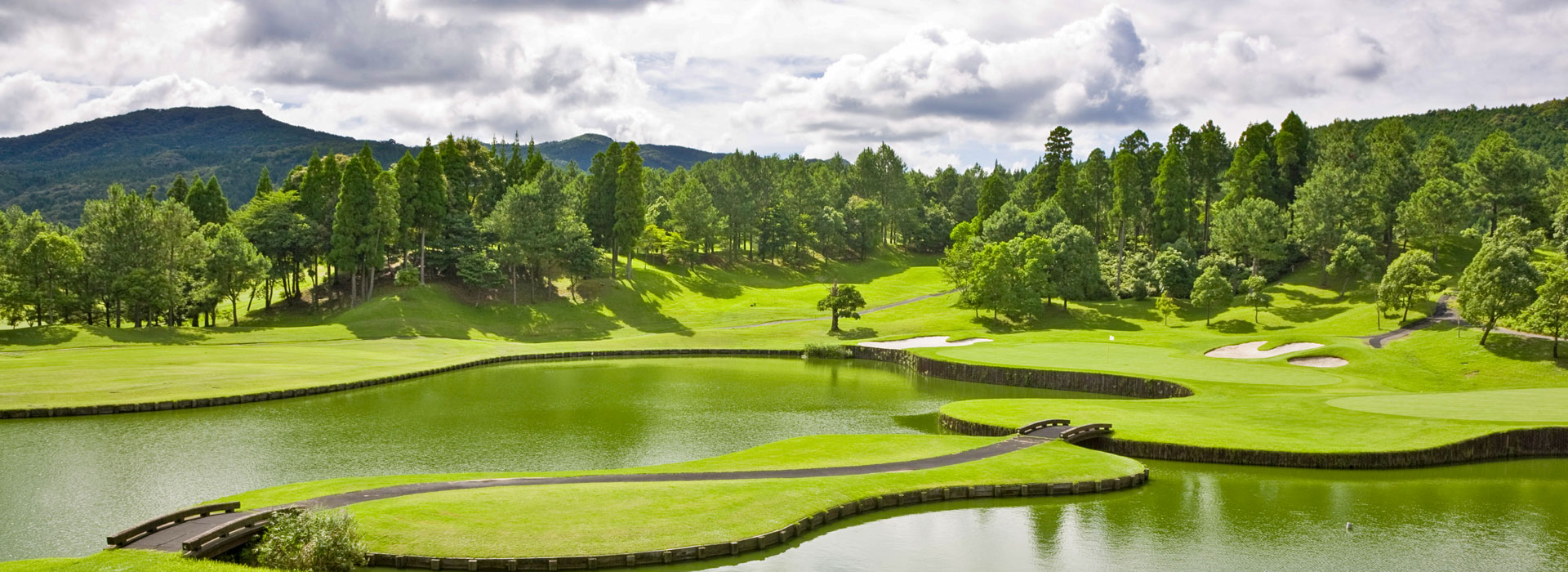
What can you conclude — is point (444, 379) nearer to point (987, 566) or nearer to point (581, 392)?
point (581, 392)

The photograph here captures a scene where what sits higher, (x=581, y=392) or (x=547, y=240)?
(x=547, y=240)

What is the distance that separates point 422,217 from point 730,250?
46725 mm

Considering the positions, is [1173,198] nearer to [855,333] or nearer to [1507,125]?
[855,333]

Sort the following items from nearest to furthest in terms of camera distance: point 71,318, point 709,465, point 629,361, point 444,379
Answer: point 709,465 < point 444,379 < point 629,361 < point 71,318

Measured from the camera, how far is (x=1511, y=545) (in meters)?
24.5

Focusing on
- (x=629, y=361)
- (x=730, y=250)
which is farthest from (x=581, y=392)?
(x=730, y=250)

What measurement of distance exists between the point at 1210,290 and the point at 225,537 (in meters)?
76.9

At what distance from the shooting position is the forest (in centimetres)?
7200

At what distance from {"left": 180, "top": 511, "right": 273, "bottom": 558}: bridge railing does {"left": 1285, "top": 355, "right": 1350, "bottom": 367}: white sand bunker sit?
55219mm

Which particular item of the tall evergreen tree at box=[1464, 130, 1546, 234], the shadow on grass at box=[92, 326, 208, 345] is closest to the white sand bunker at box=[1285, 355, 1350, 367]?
the tall evergreen tree at box=[1464, 130, 1546, 234]

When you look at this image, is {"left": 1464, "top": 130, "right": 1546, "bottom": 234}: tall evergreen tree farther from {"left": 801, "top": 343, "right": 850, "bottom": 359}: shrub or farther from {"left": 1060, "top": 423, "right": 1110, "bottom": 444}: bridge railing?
{"left": 1060, "top": 423, "right": 1110, "bottom": 444}: bridge railing

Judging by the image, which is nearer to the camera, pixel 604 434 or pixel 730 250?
pixel 604 434

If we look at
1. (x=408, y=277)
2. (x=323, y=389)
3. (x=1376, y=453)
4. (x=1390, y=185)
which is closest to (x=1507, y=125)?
(x=1390, y=185)

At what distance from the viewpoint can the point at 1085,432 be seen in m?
36.8
